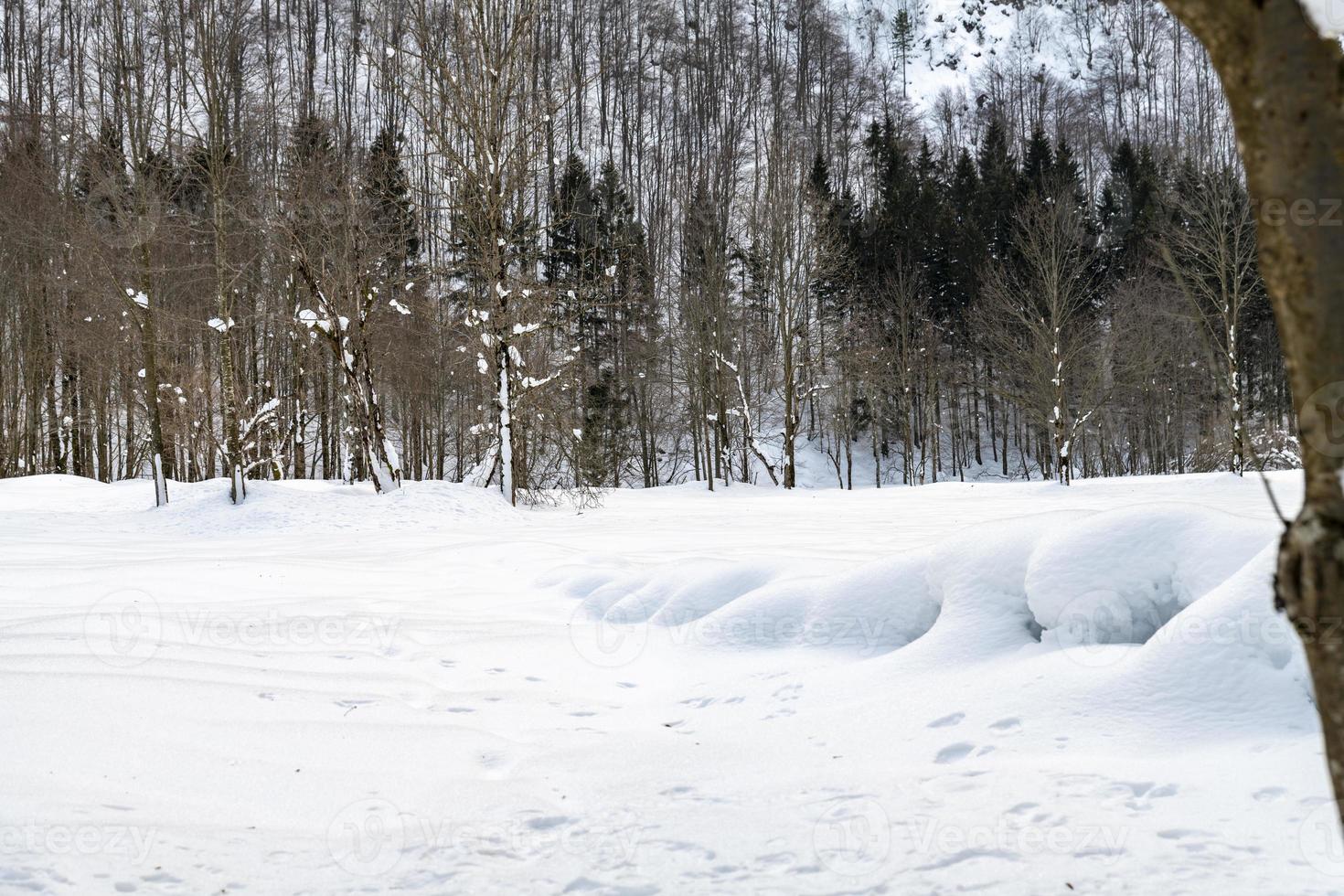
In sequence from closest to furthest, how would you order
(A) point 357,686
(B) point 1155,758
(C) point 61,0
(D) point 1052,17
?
(B) point 1155,758 < (A) point 357,686 < (C) point 61,0 < (D) point 1052,17

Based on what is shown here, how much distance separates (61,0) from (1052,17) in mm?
51593

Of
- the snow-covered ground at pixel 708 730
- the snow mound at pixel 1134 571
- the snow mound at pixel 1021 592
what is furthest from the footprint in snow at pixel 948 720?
the snow mound at pixel 1134 571

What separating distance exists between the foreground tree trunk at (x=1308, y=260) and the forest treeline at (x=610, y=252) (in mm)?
13091

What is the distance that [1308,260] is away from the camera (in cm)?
97

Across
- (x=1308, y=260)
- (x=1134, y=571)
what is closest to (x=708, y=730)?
(x=1134, y=571)

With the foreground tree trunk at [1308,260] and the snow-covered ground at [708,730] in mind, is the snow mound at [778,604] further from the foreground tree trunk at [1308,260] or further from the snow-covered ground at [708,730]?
the foreground tree trunk at [1308,260]

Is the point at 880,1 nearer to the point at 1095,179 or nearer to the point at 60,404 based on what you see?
the point at 1095,179

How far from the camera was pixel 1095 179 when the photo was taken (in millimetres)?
44062

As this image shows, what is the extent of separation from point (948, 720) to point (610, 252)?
24388mm

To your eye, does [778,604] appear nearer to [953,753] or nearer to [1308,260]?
[953,753]

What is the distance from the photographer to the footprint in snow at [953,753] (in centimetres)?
273

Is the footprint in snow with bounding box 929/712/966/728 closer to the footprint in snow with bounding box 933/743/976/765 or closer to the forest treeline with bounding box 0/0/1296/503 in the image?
the footprint in snow with bounding box 933/743/976/765

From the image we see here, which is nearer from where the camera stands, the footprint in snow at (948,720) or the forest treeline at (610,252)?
the footprint in snow at (948,720)

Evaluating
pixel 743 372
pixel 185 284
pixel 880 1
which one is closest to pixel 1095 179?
pixel 880 1
